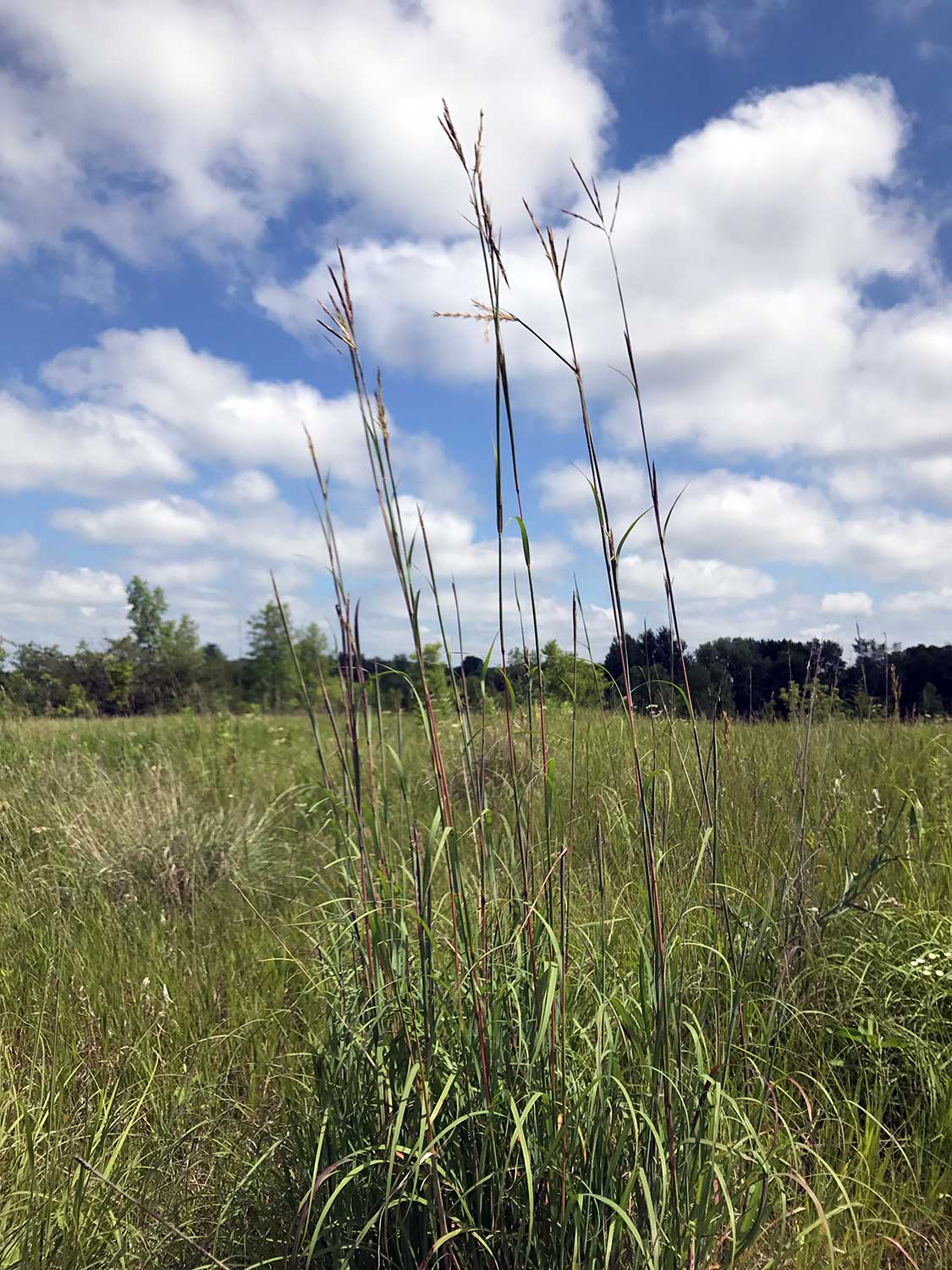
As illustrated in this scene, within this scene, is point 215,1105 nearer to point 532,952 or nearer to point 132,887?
point 532,952

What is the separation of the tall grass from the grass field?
0.01 m

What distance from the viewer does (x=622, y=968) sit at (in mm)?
2170

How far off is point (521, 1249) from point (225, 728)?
6.19 metres

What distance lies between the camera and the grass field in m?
1.28

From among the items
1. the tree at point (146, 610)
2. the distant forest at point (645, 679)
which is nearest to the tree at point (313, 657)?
the distant forest at point (645, 679)

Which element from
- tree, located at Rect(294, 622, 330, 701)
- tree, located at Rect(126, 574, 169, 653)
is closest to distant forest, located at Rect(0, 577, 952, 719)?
tree, located at Rect(294, 622, 330, 701)

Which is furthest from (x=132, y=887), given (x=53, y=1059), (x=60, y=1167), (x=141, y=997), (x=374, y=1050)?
(x=374, y=1050)

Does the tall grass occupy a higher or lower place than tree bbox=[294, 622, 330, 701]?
lower

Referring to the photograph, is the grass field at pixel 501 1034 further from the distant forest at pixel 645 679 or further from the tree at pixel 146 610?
the tree at pixel 146 610

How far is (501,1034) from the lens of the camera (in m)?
1.32

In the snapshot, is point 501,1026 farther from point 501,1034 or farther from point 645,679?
point 645,679

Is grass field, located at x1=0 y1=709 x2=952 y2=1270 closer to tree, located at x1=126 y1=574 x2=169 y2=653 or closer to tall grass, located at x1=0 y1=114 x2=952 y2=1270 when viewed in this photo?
tall grass, located at x1=0 y1=114 x2=952 y2=1270

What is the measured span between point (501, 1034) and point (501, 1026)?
11mm

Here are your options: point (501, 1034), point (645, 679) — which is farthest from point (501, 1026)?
point (645, 679)
